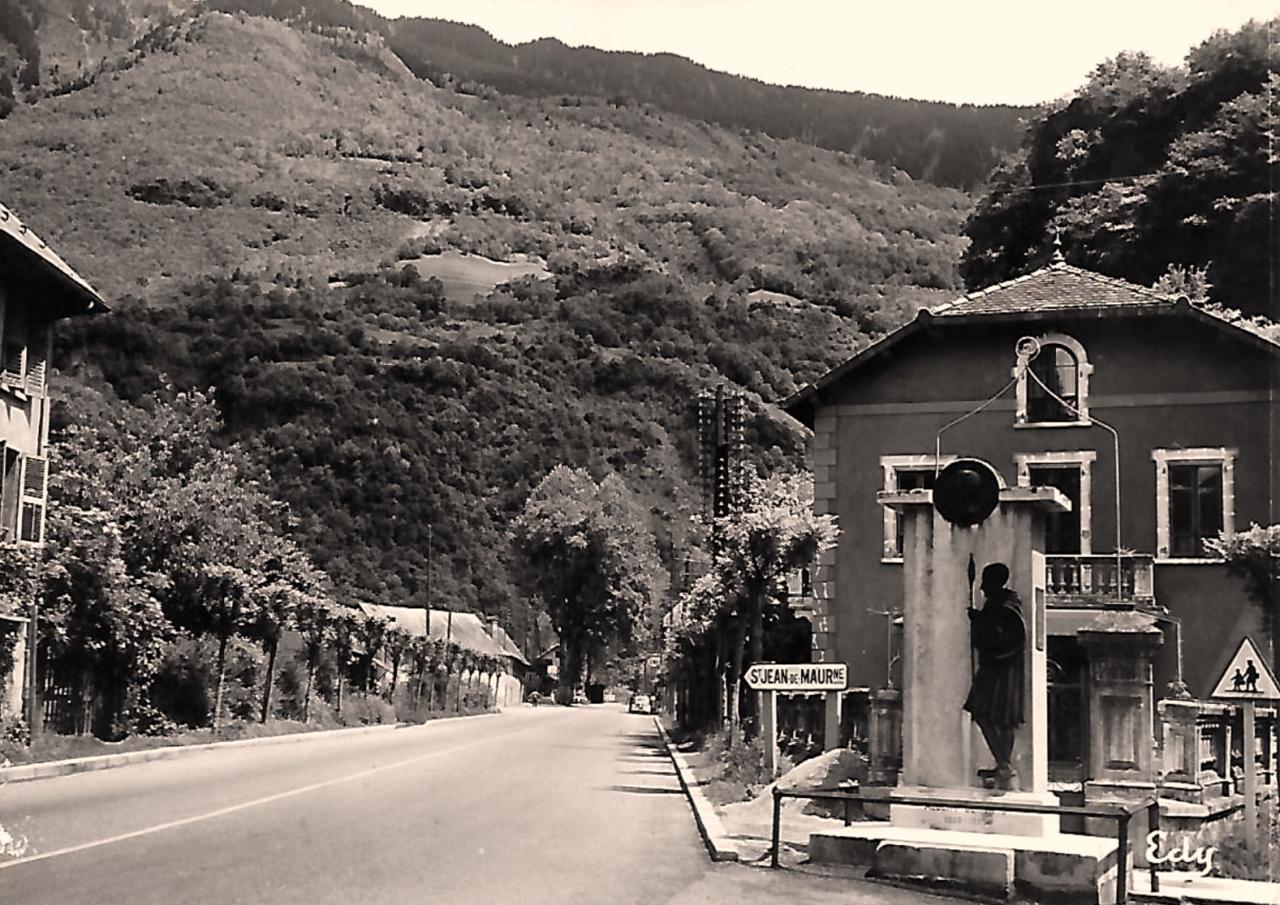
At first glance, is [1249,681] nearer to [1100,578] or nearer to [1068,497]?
[1100,578]

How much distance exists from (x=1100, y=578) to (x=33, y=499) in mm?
19131

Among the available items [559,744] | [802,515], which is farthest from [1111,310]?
[559,744]

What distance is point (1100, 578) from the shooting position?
27.5 m

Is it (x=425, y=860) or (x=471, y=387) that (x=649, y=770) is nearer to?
(x=425, y=860)

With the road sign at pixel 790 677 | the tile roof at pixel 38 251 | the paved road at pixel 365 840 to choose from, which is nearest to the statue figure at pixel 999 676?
the paved road at pixel 365 840

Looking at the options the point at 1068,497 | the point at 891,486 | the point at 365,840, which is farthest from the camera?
the point at 891,486

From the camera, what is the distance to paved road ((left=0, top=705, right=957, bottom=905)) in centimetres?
1082

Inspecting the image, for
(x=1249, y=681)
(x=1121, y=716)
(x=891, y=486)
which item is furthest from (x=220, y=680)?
(x=1249, y=681)

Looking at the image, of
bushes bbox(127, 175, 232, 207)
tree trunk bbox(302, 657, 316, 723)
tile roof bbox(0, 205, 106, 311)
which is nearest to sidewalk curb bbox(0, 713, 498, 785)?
tree trunk bbox(302, 657, 316, 723)

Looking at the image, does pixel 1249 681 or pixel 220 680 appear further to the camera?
pixel 220 680

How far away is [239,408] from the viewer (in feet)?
244

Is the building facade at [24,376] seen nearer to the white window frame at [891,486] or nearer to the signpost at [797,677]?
the signpost at [797,677]

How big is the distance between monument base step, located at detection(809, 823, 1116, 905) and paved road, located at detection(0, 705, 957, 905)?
519 millimetres

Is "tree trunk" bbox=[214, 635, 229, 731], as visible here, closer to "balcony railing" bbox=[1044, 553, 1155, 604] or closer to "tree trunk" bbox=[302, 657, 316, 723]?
"tree trunk" bbox=[302, 657, 316, 723]
